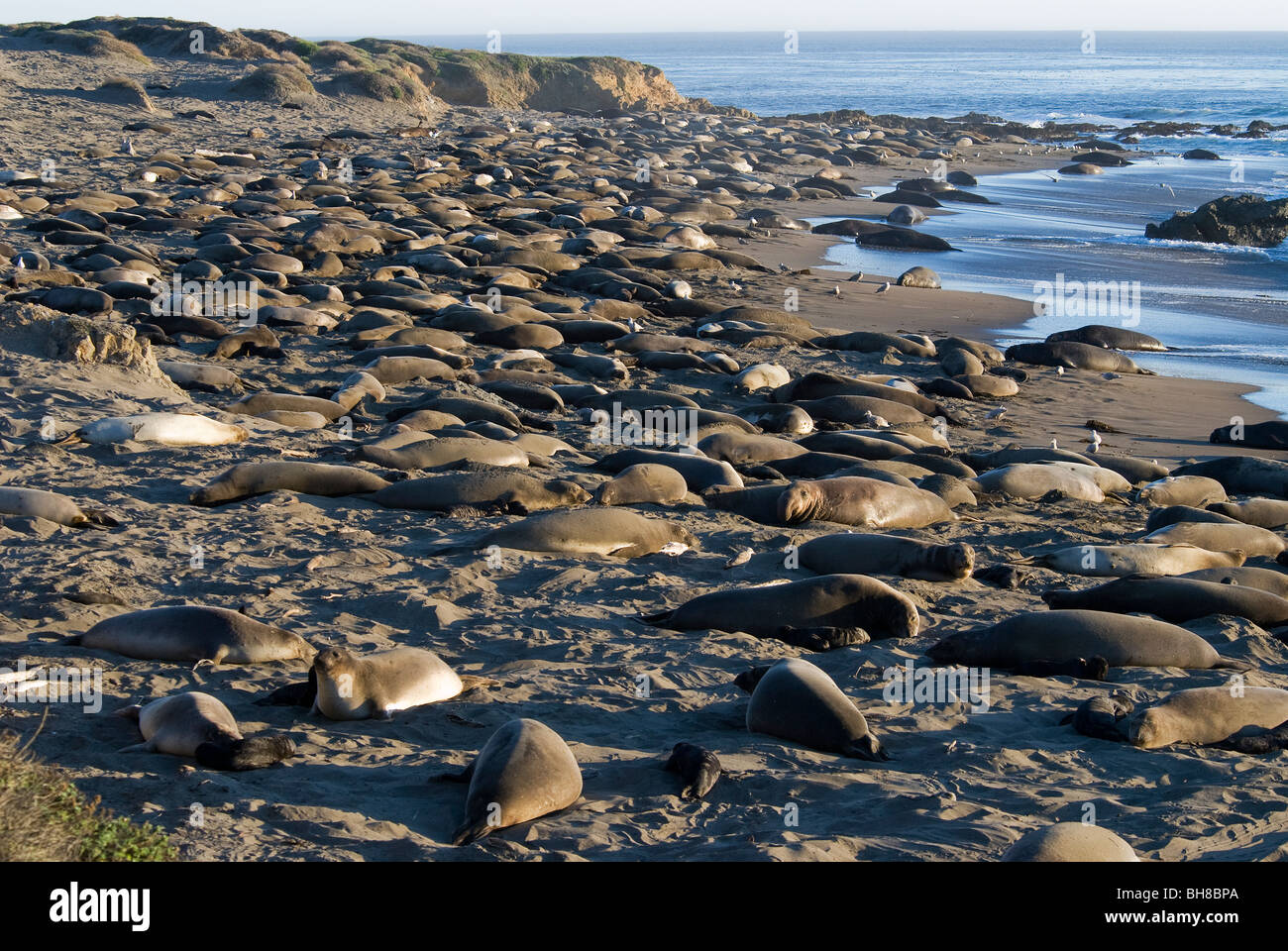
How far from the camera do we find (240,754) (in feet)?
10.6

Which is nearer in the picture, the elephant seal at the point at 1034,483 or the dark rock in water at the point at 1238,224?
the elephant seal at the point at 1034,483

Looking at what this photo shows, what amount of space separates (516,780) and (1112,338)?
31.3ft

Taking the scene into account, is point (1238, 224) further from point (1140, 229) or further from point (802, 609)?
point (802, 609)

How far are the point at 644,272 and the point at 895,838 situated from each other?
10321 mm

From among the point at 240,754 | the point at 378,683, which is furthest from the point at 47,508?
the point at 240,754

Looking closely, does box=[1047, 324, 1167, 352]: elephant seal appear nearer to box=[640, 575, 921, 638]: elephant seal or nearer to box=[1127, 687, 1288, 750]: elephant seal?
box=[640, 575, 921, 638]: elephant seal

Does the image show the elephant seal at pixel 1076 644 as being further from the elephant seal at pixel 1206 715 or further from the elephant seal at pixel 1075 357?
the elephant seal at pixel 1075 357

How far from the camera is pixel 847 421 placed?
324 inches

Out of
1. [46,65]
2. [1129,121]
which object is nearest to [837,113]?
[1129,121]

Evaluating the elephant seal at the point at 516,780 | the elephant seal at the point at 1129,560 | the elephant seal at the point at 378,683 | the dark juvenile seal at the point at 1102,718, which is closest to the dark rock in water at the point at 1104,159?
the elephant seal at the point at 1129,560

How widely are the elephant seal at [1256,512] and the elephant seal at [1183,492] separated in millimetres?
325

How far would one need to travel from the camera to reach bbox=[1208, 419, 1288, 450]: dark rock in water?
329 inches

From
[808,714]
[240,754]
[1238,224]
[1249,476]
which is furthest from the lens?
[1238,224]

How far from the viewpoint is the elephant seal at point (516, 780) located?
10.00ft
